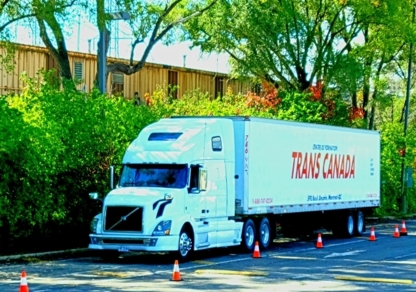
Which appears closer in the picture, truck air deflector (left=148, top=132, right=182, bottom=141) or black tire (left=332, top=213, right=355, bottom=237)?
truck air deflector (left=148, top=132, right=182, bottom=141)

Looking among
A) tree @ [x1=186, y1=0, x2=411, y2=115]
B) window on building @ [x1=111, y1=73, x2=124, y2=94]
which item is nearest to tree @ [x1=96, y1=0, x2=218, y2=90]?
tree @ [x1=186, y1=0, x2=411, y2=115]

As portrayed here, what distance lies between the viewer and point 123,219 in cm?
2311

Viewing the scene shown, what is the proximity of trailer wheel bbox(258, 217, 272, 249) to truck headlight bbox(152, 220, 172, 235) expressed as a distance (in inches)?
206

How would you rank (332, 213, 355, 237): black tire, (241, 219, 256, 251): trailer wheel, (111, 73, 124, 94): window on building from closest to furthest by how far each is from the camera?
(241, 219, 256, 251): trailer wheel → (332, 213, 355, 237): black tire → (111, 73, 124, 94): window on building

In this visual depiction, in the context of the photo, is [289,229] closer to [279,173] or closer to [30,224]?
[279,173]

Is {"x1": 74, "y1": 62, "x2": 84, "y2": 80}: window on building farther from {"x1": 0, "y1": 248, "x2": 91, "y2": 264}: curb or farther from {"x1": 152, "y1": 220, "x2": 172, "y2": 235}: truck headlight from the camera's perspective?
{"x1": 152, "y1": 220, "x2": 172, "y2": 235}: truck headlight

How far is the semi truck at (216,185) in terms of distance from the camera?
2308cm

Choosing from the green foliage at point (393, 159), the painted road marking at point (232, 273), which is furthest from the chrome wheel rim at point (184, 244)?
the green foliage at point (393, 159)

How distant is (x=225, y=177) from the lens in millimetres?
25641

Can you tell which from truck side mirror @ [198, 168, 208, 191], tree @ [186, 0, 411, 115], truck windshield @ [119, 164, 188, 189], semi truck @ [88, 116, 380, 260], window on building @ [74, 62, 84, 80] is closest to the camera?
semi truck @ [88, 116, 380, 260]

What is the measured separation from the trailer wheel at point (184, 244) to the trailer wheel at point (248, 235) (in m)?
3.09

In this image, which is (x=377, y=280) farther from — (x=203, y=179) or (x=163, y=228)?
(x=203, y=179)

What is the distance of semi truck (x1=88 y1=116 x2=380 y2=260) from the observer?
23078 mm

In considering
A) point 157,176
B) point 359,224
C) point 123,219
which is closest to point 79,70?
point 359,224
